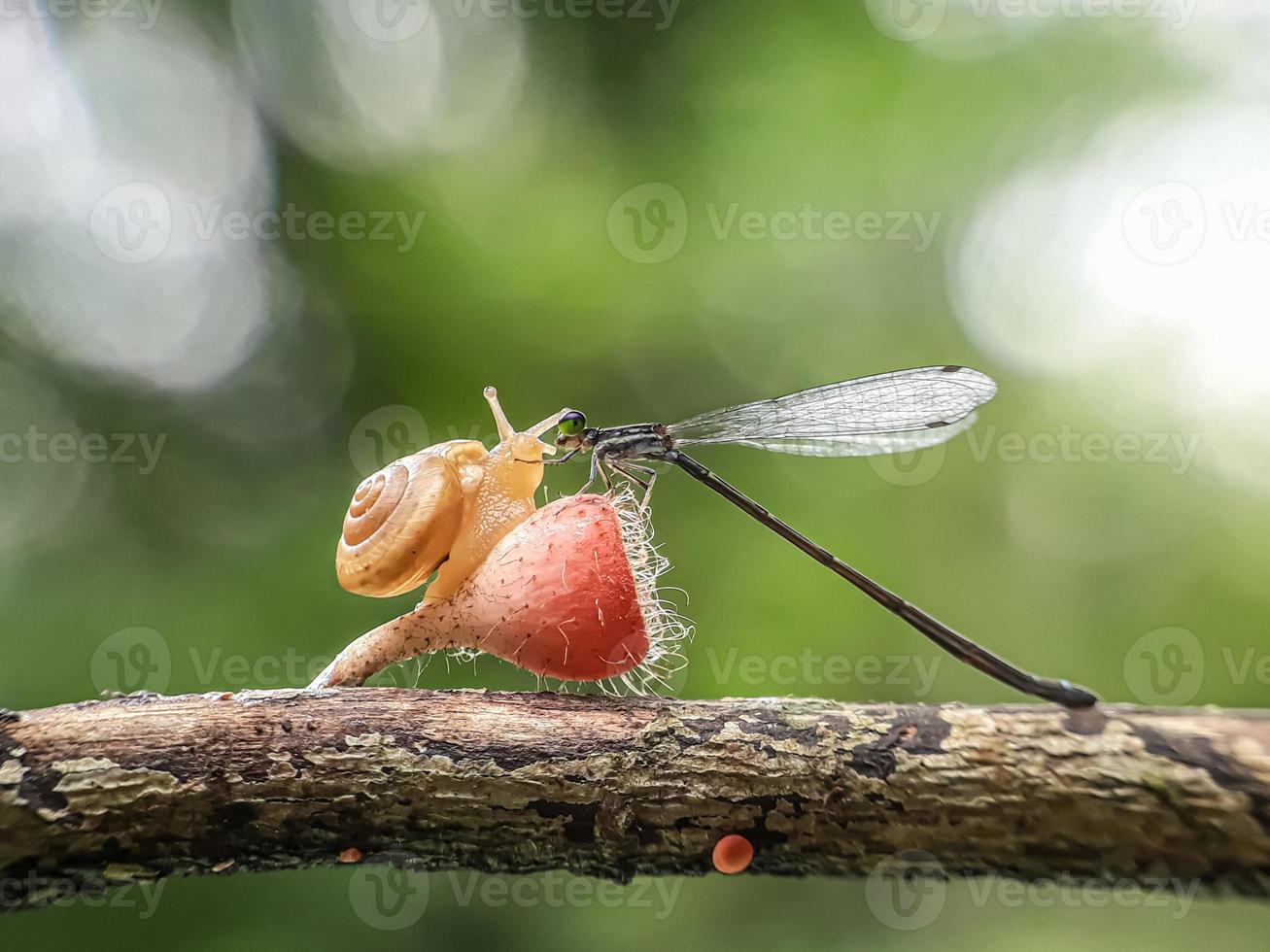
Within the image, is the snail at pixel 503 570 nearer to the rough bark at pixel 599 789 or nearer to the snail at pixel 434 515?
the snail at pixel 434 515

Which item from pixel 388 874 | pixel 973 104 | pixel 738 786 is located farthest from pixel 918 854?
pixel 973 104

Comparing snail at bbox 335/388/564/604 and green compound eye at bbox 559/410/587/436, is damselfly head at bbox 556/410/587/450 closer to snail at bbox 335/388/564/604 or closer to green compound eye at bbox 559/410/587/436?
green compound eye at bbox 559/410/587/436

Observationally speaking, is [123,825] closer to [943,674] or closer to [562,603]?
[562,603]

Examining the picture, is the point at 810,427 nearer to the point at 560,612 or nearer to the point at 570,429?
the point at 570,429

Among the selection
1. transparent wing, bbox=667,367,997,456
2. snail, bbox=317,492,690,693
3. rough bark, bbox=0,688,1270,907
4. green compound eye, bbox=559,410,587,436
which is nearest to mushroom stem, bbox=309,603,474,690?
snail, bbox=317,492,690,693

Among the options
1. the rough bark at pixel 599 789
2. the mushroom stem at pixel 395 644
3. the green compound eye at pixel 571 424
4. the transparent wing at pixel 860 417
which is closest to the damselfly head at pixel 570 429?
the green compound eye at pixel 571 424

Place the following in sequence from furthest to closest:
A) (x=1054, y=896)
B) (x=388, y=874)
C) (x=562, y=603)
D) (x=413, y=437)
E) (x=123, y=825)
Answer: (x=413, y=437) < (x=1054, y=896) < (x=388, y=874) < (x=562, y=603) < (x=123, y=825)
